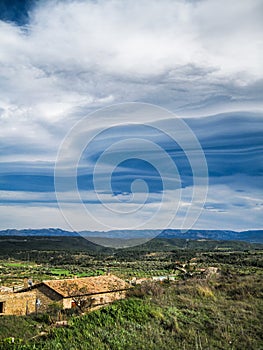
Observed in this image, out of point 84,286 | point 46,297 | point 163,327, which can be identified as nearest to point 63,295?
point 46,297

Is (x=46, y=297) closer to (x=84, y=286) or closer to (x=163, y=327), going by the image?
(x=84, y=286)

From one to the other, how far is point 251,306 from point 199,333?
3.54 metres

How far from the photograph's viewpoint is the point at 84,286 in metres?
34.8

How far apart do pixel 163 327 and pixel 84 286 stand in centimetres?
2679

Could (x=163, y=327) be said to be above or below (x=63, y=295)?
above

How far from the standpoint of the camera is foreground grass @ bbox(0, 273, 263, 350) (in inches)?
303

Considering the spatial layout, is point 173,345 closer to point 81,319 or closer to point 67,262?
point 81,319

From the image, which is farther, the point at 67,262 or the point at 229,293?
the point at 67,262

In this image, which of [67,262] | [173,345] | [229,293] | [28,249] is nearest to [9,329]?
[229,293]

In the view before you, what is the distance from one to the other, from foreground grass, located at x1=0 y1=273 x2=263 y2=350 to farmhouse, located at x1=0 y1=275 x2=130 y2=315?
1783 cm

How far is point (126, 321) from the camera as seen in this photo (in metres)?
9.03

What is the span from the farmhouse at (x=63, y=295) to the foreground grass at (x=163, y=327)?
702 inches

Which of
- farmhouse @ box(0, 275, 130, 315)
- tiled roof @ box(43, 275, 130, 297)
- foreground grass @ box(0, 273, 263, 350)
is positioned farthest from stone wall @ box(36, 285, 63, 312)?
foreground grass @ box(0, 273, 263, 350)

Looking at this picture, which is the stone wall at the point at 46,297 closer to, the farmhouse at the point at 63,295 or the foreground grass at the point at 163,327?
the farmhouse at the point at 63,295
